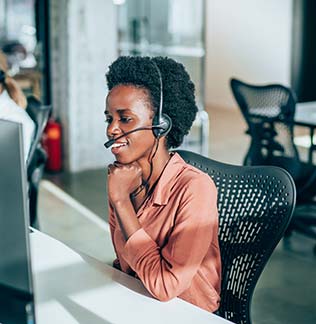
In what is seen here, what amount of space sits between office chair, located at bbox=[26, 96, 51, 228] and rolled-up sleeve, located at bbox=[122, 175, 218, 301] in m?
1.44

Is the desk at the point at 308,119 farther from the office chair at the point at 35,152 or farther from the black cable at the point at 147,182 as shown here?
the black cable at the point at 147,182

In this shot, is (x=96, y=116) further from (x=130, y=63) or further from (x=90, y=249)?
(x=130, y=63)

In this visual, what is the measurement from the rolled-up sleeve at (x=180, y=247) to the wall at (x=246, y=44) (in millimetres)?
7560

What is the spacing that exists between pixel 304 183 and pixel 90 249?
4.18 ft

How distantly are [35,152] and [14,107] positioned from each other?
0.95 feet

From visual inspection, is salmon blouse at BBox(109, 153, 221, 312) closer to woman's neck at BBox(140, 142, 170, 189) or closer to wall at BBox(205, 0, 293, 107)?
woman's neck at BBox(140, 142, 170, 189)

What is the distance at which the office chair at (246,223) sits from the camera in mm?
1763

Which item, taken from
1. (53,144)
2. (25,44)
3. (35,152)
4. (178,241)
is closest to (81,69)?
(53,144)

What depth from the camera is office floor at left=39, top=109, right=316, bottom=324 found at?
3.21 m

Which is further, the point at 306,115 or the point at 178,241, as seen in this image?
the point at 306,115

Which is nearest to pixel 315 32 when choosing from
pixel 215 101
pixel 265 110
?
pixel 215 101

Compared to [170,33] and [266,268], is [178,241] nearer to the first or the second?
[266,268]

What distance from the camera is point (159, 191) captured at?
1.67 metres

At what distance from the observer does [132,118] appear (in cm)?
166
